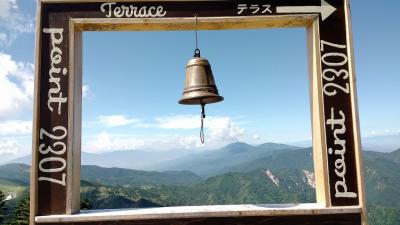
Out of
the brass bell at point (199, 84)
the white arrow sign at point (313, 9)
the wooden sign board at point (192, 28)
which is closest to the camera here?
the wooden sign board at point (192, 28)

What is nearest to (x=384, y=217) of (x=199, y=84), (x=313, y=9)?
(x=313, y=9)

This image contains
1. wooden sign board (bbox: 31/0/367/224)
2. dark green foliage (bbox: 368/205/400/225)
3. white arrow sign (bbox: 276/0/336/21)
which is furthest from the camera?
dark green foliage (bbox: 368/205/400/225)

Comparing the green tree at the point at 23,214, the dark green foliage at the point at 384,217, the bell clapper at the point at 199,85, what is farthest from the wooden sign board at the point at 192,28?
the dark green foliage at the point at 384,217

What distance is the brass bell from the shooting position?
534 centimetres

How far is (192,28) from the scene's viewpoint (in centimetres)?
565

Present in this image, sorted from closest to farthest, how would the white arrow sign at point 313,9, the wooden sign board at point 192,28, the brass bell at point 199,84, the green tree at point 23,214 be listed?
1. the wooden sign board at point 192,28
2. the brass bell at point 199,84
3. the white arrow sign at point 313,9
4. the green tree at point 23,214

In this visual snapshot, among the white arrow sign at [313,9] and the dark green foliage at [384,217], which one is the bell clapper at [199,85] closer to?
the white arrow sign at [313,9]

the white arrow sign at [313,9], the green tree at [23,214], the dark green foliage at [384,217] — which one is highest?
the white arrow sign at [313,9]

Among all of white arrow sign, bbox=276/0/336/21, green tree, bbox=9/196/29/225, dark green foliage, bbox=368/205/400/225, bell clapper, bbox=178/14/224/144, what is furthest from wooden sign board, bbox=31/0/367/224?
dark green foliage, bbox=368/205/400/225

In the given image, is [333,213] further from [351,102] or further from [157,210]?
[157,210]

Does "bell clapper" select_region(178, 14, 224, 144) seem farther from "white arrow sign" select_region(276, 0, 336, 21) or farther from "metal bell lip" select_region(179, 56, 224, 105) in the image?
"white arrow sign" select_region(276, 0, 336, 21)

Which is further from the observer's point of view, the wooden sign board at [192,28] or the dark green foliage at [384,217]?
the dark green foliage at [384,217]

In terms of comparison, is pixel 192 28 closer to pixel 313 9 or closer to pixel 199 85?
pixel 199 85

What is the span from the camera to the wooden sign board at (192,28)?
16.9 ft
